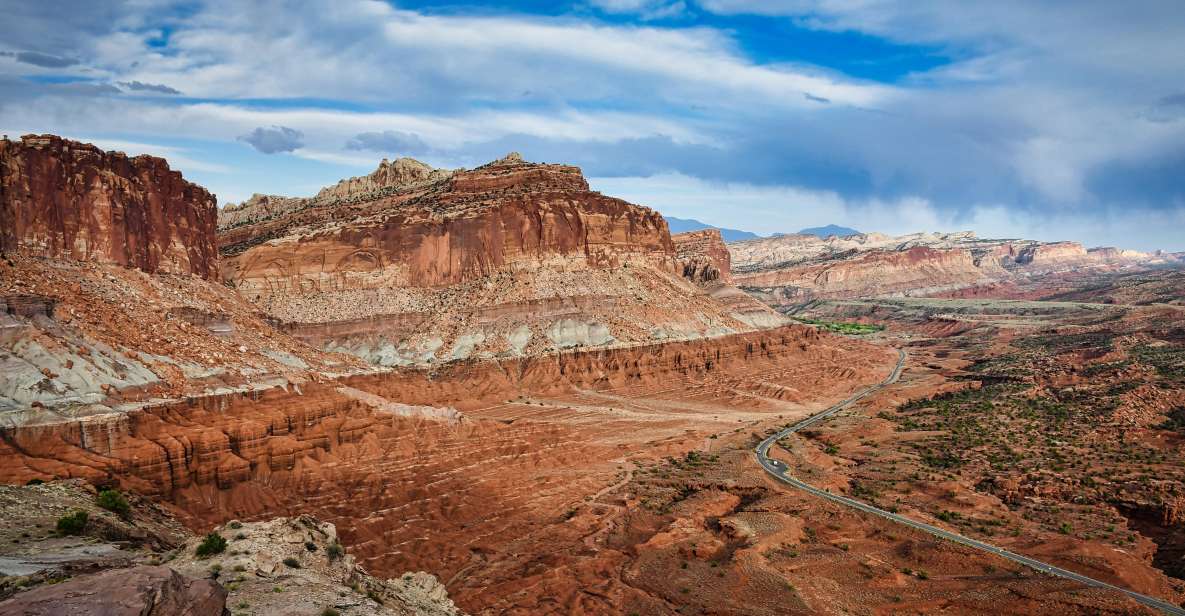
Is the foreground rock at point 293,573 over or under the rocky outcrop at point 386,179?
under

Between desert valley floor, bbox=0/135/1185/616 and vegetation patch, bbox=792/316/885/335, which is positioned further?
vegetation patch, bbox=792/316/885/335

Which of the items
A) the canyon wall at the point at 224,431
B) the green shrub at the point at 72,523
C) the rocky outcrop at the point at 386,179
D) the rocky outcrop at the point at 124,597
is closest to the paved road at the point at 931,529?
the canyon wall at the point at 224,431

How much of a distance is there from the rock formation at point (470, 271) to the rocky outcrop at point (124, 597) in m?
52.2

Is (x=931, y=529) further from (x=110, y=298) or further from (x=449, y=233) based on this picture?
(x=449, y=233)

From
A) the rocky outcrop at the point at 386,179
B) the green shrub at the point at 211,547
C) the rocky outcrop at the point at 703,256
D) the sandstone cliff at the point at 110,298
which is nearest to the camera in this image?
the green shrub at the point at 211,547

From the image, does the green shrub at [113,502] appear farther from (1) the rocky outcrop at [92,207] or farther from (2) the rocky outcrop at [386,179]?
(2) the rocky outcrop at [386,179]

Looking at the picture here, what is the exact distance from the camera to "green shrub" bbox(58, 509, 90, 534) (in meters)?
18.1

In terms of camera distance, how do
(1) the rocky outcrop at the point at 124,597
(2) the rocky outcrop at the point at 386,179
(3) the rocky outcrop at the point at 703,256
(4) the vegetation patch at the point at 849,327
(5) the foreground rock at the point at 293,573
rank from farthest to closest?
(4) the vegetation patch at the point at 849,327 < (3) the rocky outcrop at the point at 703,256 < (2) the rocky outcrop at the point at 386,179 < (5) the foreground rock at the point at 293,573 < (1) the rocky outcrop at the point at 124,597

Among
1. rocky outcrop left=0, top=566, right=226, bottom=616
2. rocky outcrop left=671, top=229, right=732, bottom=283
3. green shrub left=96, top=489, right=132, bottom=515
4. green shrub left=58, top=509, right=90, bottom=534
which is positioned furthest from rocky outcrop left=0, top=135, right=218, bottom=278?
rocky outcrop left=671, top=229, right=732, bottom=283

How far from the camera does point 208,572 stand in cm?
1563

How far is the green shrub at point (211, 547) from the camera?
660 inches

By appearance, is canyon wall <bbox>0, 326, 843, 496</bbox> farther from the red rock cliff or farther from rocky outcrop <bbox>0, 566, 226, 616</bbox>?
the red rock cliff

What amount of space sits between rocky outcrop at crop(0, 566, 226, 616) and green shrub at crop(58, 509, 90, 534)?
774 centimetres

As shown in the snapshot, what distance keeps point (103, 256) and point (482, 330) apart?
33.1 meters
